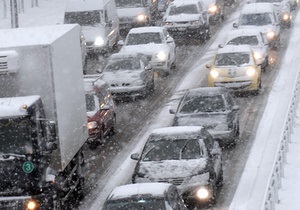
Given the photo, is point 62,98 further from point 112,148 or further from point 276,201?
point 112,148

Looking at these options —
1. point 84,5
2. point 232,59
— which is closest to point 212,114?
point 232,59

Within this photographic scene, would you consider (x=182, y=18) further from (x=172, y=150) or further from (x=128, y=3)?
(x=172, y=150)

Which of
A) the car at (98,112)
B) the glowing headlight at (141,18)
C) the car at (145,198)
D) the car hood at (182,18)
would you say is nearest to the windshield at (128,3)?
the glowing headlight at (141,18)

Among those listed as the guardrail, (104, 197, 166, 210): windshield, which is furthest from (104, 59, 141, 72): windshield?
(104, 197, 166, 210): windshield

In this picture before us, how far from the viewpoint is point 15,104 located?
15680mm

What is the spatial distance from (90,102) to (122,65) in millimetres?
6246

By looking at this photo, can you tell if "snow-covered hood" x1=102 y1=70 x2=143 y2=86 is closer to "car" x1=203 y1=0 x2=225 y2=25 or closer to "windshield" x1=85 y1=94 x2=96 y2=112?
"windshield" x1=85 y1=94 x2=96 y2=112

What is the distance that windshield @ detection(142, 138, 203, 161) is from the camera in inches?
733

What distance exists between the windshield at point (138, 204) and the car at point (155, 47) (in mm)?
19346

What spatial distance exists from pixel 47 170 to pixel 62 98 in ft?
5.29

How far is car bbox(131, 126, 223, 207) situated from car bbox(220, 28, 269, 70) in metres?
14.4

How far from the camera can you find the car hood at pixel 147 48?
33812 mm

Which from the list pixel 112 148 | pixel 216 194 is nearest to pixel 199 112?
pixel 112 148

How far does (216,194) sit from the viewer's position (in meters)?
19.1
